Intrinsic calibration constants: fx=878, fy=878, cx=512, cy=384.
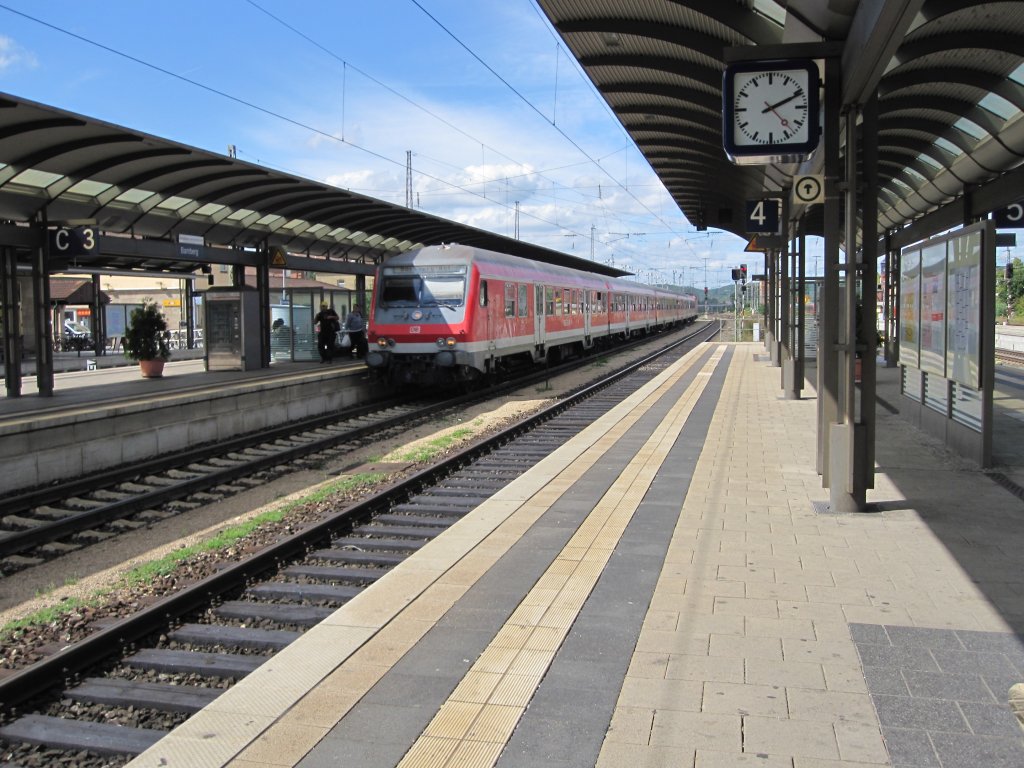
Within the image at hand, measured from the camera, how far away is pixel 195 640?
5.01 metres

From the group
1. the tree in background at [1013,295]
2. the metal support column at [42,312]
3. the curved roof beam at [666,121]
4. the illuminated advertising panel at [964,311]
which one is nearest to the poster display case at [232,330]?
the metal support column at [42,312]

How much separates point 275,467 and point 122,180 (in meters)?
6.02

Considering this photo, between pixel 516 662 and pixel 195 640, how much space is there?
2.07 metres

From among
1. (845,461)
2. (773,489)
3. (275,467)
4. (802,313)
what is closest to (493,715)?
(845,461)

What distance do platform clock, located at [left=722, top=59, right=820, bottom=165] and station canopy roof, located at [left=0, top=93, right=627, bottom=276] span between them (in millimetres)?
7987

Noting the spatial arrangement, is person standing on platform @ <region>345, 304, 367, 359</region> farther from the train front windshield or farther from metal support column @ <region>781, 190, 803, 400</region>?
metal support column @ <region>781, 190, 803, 400</region>

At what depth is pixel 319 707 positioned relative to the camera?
11.9 feet

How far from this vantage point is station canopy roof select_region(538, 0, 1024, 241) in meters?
6.39

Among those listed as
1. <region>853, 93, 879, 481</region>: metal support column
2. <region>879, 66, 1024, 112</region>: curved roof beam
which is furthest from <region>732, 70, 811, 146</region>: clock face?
<region>879, 66, 1024, 112</region>: curved roof beam

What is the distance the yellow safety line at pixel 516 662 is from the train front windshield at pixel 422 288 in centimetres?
1018

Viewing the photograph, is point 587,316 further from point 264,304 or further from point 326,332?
point 264,304

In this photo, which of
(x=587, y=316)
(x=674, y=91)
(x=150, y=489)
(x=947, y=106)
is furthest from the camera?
(x=587, y=316)

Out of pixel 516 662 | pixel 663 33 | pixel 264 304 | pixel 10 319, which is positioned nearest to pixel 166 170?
pixel 10 319

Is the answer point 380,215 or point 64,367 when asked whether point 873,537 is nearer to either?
point 380,215
